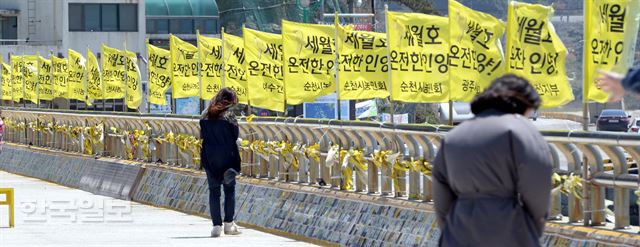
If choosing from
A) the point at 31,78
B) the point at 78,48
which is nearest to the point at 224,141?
the point at 31,78

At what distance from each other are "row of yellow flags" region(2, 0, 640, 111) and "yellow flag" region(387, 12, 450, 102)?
0.03 feet

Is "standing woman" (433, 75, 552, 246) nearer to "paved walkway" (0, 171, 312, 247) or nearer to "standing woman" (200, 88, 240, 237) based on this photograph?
"paved walkway" (0, 171, 312, 247)

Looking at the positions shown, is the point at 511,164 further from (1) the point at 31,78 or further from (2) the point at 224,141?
(1) the point at 31,78

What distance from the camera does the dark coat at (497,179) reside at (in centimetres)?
785

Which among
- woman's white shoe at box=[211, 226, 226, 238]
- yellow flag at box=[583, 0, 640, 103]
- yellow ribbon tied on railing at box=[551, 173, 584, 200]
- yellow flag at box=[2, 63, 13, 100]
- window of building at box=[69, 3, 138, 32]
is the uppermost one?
window of building at box=[69, 3, 138, 32]

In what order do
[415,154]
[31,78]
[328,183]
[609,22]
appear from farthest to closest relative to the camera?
1. [31,78]
2. [328,183]
3. [415,154]
4. [609,22]

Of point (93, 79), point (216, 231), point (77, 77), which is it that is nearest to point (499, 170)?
point (216, 231)

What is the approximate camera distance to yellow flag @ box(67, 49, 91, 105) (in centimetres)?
3978

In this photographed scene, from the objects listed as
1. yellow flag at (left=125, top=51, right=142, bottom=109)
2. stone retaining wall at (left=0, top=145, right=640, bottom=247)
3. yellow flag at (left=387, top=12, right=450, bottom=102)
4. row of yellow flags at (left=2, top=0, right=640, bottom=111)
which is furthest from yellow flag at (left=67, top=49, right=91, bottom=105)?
yellow flag at (left=387, top=12, right=450, bottom=102)

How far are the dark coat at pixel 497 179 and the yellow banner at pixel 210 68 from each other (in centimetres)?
2021

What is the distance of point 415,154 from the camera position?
15.8 m

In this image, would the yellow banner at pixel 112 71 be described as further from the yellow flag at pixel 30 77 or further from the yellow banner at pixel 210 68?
the yellow flag at pixel 30 77

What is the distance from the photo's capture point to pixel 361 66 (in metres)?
20.6

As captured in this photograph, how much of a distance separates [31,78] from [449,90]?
32.0 m
